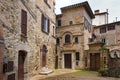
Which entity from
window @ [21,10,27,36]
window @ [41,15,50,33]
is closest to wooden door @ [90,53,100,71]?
window @ [41,15,50,33]

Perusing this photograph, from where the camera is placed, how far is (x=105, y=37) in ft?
104

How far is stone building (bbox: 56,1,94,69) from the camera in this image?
74.7 feet

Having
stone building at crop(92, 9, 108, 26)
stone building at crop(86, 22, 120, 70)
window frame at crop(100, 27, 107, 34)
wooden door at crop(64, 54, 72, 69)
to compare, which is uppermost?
stone building at crop(92, 9, 108, 26)

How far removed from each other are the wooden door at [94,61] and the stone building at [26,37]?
17.5ft

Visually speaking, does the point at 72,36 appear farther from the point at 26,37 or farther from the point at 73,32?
the point at 26,37

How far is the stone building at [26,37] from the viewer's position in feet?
30.1

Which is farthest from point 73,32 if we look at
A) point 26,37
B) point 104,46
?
point 26,37

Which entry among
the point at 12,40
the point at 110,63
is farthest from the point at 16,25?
the point at 110,63

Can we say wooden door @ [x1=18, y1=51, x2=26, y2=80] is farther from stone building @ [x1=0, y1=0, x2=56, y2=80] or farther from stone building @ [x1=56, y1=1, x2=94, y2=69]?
stone building @ [x1=56, y1=1, x2=94, y2=69]

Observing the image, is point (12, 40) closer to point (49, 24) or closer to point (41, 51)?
point (41, 51)

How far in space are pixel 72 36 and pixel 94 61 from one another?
4546mm

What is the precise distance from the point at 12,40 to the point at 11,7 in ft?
6.20

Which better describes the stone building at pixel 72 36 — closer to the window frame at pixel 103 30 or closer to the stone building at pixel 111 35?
the stone building at pixel 111 35

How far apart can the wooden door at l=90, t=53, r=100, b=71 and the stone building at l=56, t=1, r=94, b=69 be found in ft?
4.01
